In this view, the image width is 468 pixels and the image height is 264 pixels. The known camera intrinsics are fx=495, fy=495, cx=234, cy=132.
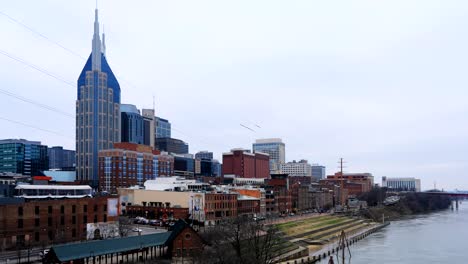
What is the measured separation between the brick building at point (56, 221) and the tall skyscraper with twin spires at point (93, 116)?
107m

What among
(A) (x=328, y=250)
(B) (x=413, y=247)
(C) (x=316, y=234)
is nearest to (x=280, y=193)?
(C) (x=316, y=234)

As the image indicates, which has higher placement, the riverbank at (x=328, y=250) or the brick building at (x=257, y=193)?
the brick building at (x=257, y=193)

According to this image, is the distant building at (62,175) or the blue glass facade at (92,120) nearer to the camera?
the distant building at (62,175)

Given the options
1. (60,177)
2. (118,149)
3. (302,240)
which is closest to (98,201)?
(302,240)

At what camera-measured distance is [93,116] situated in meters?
176

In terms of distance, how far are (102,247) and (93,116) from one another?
449 feet

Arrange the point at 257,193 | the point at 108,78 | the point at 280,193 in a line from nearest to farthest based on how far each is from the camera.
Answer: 1. the point at 257,193
2. the point at 280,193
3. the point at 108,78

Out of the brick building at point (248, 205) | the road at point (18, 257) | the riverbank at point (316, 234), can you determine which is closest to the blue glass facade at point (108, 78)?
the brick building at point (248, 205)

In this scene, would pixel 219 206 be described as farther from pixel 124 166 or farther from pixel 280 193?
pixel 124 166

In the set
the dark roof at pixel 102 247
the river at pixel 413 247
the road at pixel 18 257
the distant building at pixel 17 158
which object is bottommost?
the river at pixel 413 247

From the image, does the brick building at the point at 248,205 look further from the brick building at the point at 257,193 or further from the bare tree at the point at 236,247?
the bare tree at the point at 236,247

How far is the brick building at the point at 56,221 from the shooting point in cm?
5269

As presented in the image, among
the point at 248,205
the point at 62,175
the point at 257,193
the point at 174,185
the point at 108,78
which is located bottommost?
the point at 248,205

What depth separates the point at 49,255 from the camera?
42156 millimetres
